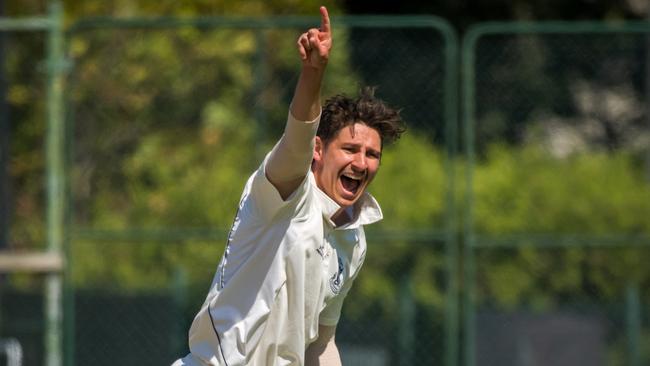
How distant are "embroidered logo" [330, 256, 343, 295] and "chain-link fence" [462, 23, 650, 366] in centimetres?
378

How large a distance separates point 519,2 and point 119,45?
5.54 meters

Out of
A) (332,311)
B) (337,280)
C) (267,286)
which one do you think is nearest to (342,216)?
(337,280)

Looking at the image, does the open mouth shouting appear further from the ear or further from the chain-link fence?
the chain-link fence

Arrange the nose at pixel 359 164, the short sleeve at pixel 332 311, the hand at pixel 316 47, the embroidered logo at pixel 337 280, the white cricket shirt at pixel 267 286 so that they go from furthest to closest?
the short sleeve at pixel 332 311, the embroidered logo at pixel 337 280, the nose at pixel 359 164, the white cricket shirt at pixel 267 286, the hand at pixel 316 47

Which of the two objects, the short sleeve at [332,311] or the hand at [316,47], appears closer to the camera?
the hand at [316,47]

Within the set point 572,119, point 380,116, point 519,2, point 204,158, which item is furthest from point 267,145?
point 519,2

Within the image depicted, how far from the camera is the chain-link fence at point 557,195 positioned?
8148 mm

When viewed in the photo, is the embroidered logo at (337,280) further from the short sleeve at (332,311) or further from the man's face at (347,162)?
the man's face at (347,162)

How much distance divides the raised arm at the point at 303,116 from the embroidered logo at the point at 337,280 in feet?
1.88

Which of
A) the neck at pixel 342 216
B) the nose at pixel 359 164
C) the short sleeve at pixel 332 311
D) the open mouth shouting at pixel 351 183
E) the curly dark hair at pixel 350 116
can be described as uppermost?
the curly dark hair at pixel 350 116

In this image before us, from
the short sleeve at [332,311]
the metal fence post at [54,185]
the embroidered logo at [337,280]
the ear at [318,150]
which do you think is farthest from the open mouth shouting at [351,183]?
the metal fence post at [54,185]

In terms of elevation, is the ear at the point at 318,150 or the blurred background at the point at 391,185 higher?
the blurred background at the point at 391,185

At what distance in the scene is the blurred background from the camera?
8.13m

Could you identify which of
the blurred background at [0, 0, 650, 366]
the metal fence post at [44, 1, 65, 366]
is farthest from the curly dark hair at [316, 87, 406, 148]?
the metal fence post at [44, 1, 65, 366]
